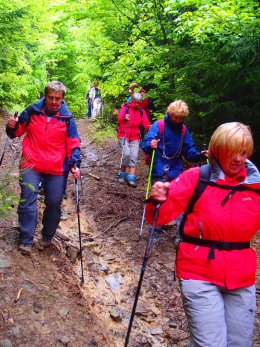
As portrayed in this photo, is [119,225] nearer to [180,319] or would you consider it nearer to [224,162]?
[180,319]

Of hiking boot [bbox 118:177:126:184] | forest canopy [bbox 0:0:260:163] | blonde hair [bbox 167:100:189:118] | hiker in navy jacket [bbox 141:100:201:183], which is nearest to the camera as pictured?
blonde hair [bbox 167:100:189:118]

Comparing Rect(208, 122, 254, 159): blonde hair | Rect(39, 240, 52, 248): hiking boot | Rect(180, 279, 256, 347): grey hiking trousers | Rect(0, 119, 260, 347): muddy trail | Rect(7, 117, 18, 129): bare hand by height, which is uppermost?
Rect(208, 122, 254, 159): blonde hair

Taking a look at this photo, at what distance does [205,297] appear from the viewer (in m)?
2.73

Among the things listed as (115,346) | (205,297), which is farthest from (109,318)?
(205,297)

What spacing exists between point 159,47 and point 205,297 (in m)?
9.04

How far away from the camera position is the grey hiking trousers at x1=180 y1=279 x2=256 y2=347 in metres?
2.65

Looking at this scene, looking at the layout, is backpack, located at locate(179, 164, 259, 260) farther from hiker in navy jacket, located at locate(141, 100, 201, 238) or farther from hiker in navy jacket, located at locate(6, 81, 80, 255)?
hiker in navy jacket, located at locate(141, 100, 201, 238)

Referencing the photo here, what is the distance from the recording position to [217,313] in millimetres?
2701

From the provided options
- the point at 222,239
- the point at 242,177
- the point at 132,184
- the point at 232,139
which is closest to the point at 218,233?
the point at 222,239

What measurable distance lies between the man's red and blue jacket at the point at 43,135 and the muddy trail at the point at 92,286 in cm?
36

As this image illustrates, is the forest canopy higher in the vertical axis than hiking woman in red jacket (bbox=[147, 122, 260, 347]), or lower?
higher

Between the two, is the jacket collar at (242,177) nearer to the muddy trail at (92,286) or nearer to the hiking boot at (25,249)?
the muddy trail at (92,286)

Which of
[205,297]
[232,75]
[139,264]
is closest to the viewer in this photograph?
[205,297]

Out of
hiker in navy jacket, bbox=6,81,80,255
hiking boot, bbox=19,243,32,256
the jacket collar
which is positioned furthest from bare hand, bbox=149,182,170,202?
hiking boot, bbox=19,243,32,256
